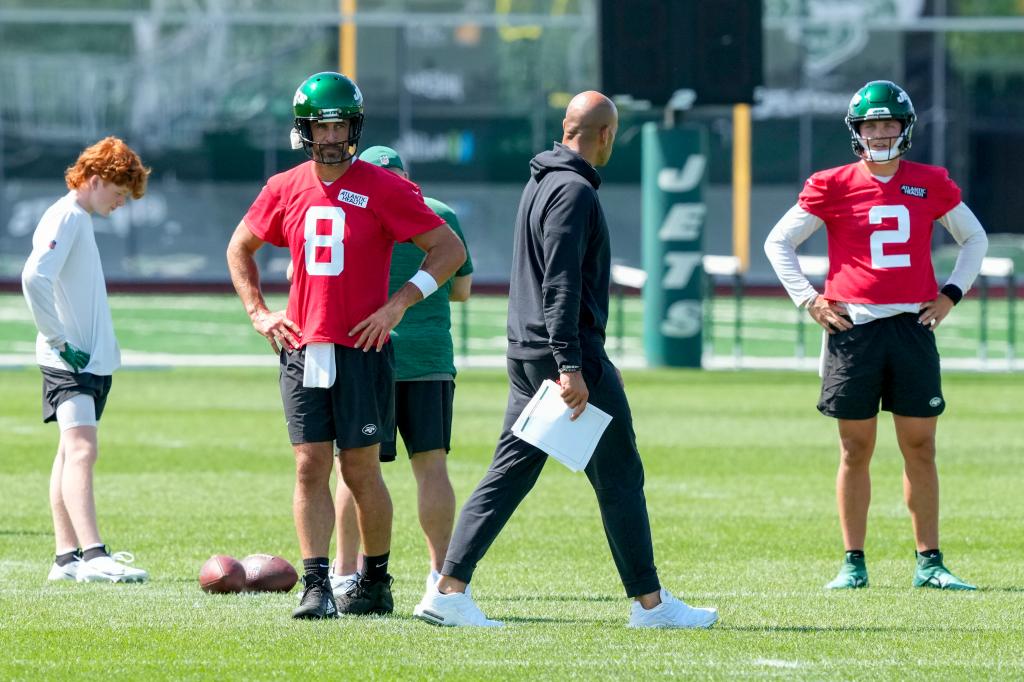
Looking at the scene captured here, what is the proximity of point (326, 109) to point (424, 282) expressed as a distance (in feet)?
2.35

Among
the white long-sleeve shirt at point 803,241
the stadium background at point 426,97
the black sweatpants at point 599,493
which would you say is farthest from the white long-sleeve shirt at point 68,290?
the stadium background at point 426,97

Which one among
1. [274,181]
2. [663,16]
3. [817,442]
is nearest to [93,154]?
[274,181]

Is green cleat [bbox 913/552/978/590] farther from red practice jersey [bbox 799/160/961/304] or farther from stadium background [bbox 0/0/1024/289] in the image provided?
stadium background [bbox 0/0/1024/289]

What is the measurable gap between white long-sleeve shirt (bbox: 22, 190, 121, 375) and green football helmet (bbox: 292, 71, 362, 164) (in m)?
1.76

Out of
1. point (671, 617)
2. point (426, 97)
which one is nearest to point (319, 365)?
point (671, 617)

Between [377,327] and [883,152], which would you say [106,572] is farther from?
[883,152]

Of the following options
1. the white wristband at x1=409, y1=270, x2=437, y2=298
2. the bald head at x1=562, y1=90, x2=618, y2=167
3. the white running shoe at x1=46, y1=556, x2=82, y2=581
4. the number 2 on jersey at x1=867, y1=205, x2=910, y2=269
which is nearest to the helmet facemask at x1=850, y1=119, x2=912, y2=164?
the number 2 on jersey at x1=867, y1=205, x2=910, y2=269

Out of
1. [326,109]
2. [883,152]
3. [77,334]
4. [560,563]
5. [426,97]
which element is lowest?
[560,563]

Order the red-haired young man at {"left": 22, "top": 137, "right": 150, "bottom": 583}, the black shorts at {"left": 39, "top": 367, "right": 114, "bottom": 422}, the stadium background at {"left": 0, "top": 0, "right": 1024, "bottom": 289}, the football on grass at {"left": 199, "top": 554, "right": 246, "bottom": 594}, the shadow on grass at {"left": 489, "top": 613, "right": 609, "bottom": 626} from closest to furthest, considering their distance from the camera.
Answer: the shadow on grass at {"left": 489, "top": 613, "right": 609, "bottom": 626}
the football on grass at {"left": 199, "top": 554, "right": 246, "bottom": 594}
the red-haired young man at {"left": 22, "top": 137, "right": 150, "bottom": 583}
the black shorts at {"left": 39, "top": 367, "right": 114, "bottom": 422}
the stadium background at {"left": 0, "top": 0, "right": 1024, "bottom": 289}

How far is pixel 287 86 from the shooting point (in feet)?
112

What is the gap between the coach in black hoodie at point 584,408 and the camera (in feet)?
21.5

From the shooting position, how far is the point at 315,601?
6691 mm

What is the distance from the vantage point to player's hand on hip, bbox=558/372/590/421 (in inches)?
253

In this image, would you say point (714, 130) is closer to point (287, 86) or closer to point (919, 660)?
point (287, 86)
